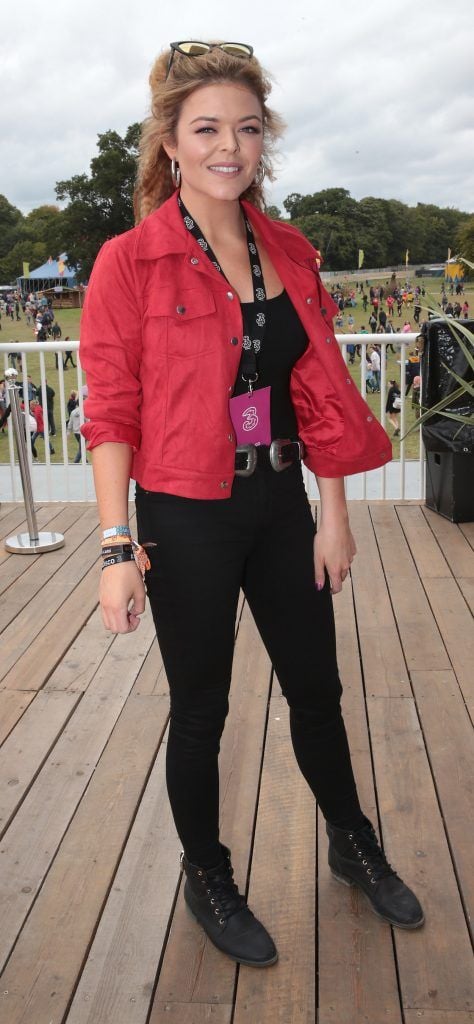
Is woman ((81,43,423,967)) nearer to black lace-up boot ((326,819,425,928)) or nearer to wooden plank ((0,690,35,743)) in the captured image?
black lace-up boot ((326,819,425,928))

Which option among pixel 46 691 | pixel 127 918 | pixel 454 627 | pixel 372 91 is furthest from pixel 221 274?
pixel 372 91

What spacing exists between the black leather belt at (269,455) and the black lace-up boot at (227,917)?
2.43 ft

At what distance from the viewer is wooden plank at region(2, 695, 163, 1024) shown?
152 centimetres

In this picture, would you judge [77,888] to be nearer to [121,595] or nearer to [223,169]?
[121,595]

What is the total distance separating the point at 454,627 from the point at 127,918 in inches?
69.2

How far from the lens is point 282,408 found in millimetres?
1461

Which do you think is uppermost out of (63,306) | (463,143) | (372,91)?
(372,91)

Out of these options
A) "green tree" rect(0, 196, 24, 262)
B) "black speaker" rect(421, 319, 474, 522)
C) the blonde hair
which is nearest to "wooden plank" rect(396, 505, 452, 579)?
"black speaker" rect(421, 319, 474, 522)

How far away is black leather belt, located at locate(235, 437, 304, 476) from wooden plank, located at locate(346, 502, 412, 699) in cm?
136

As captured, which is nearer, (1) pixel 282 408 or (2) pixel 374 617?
(1) pixel 282 408

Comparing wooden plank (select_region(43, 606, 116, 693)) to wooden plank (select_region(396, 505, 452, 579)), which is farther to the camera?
wooden plank (select_region(396, 505, 452, 579))

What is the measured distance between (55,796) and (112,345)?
126cm

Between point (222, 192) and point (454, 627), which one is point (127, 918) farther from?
point (454, 627)

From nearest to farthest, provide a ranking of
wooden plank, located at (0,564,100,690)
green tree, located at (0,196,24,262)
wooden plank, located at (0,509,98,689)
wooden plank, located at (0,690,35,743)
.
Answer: wooden plank, located at (0,690,35,743)
wooden plank, located at (0,564,100,690)
wooden plank, located at (0,509,98,689)
green tree, located at (0,196,24,262)
